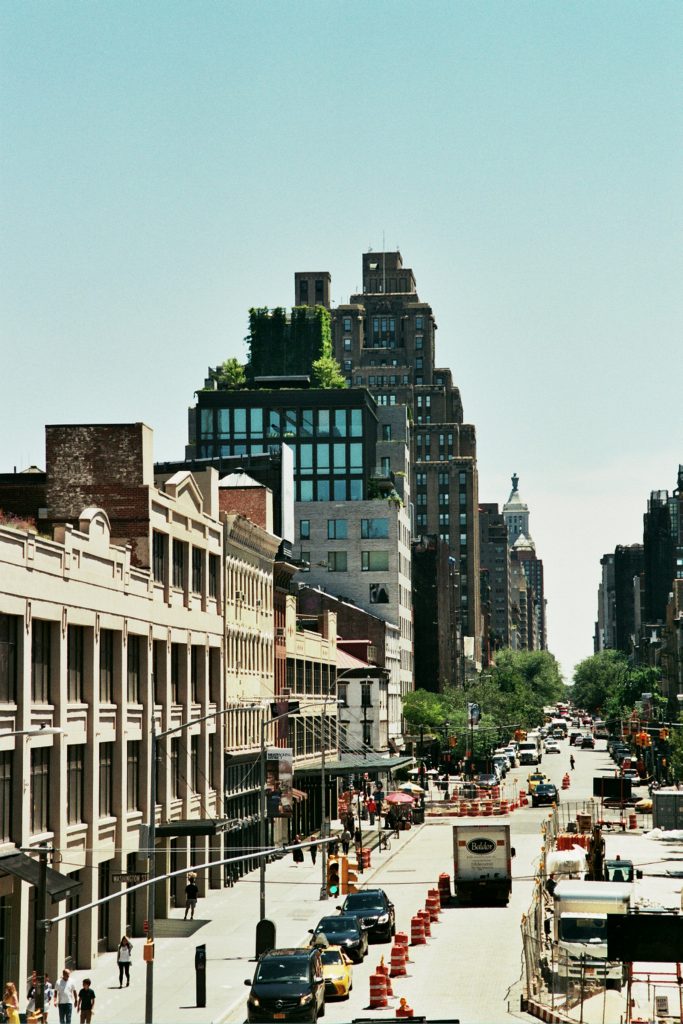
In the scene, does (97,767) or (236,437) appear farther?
(236,437)

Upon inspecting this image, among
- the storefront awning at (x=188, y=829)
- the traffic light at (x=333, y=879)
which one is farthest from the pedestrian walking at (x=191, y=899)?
the traffic light at (x=333, y=879)

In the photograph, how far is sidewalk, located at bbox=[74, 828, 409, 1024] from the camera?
4344cm

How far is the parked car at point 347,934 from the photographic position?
51.2 m

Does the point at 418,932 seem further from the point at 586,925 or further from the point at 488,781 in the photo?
the point at 488,781

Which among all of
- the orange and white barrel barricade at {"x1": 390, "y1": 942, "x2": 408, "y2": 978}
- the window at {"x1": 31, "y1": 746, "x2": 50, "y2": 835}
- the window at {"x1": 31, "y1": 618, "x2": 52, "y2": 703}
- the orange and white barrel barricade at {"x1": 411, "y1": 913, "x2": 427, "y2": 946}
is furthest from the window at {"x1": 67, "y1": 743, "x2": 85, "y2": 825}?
the orange and white barrel barricade at {"x1": 411, "y1": 913, "x2": 427, "y2": 946}

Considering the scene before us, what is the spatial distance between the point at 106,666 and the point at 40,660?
7877 millimetres

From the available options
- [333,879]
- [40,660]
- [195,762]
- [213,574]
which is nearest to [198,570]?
[213,574]

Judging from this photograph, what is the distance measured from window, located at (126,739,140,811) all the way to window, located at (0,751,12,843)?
506 inches

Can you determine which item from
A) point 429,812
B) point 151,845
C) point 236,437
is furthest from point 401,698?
point 151,845

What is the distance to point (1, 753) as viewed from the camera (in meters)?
43.8

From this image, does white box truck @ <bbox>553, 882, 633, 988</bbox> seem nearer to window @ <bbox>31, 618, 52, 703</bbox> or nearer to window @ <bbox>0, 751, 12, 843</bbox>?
window @ <bbox>0, 751, 12, 843</bbox>

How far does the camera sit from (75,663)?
51.9 m

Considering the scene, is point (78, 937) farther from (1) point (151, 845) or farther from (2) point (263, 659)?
(2) point (263, 659)

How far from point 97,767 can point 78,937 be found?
17.4ft
